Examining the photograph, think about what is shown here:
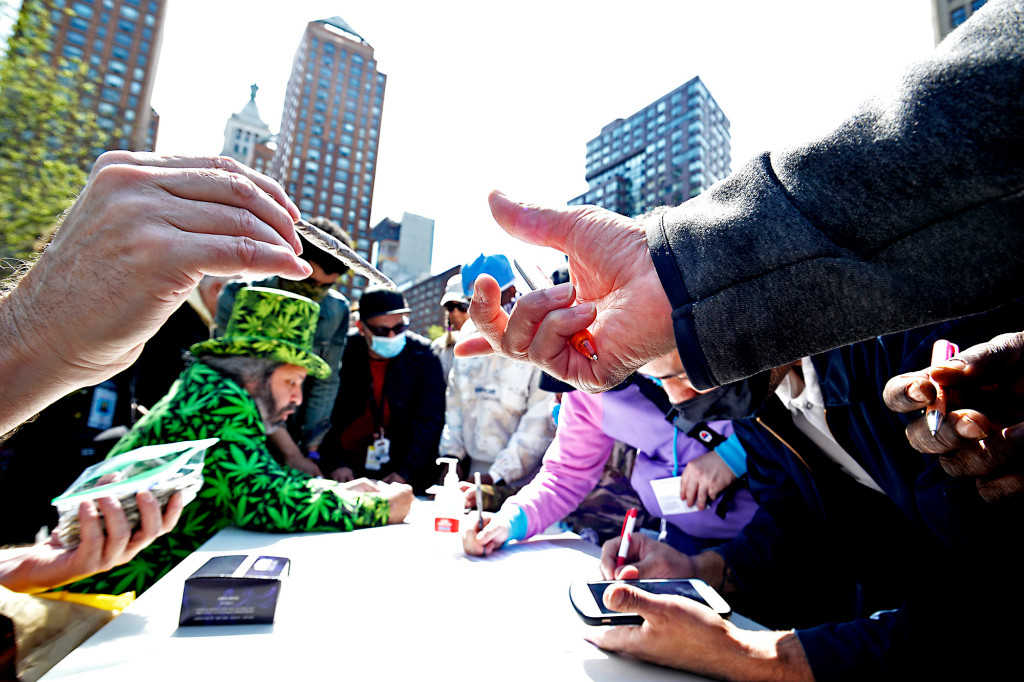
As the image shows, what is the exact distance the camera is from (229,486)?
195cm

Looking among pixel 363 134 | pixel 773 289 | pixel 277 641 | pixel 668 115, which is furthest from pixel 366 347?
pixel 363 134

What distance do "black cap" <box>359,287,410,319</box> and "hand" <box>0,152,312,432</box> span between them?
3.04 m

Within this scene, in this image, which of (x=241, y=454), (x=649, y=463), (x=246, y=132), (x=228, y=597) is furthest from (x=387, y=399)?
(x=246, y=132)

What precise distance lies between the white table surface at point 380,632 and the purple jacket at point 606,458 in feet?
1.57

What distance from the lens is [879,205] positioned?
0.65 m

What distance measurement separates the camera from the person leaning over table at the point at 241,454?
6.17ft

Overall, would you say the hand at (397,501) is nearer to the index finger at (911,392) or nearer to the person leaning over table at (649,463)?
the person leaning over table at (649,463)

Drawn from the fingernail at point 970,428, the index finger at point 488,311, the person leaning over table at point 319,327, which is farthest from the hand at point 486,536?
the person leaning over table at point 319,327

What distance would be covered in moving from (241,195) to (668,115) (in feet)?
252

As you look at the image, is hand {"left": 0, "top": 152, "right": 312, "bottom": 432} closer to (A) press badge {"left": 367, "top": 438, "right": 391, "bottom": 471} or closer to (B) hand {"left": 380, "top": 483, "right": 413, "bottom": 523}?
(B) hand {"left": 380, "top": 483, "right": 413, "bottom": 523}

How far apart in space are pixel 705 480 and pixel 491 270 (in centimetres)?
163

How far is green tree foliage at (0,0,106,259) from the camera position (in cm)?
720

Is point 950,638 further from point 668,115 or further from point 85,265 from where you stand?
point 668,115

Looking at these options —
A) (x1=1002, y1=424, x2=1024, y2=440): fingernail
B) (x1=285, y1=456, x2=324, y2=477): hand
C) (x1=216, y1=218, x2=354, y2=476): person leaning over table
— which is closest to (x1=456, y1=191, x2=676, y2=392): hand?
(x1=1002, y1=424, x2=1024, y2=440): fingernail
